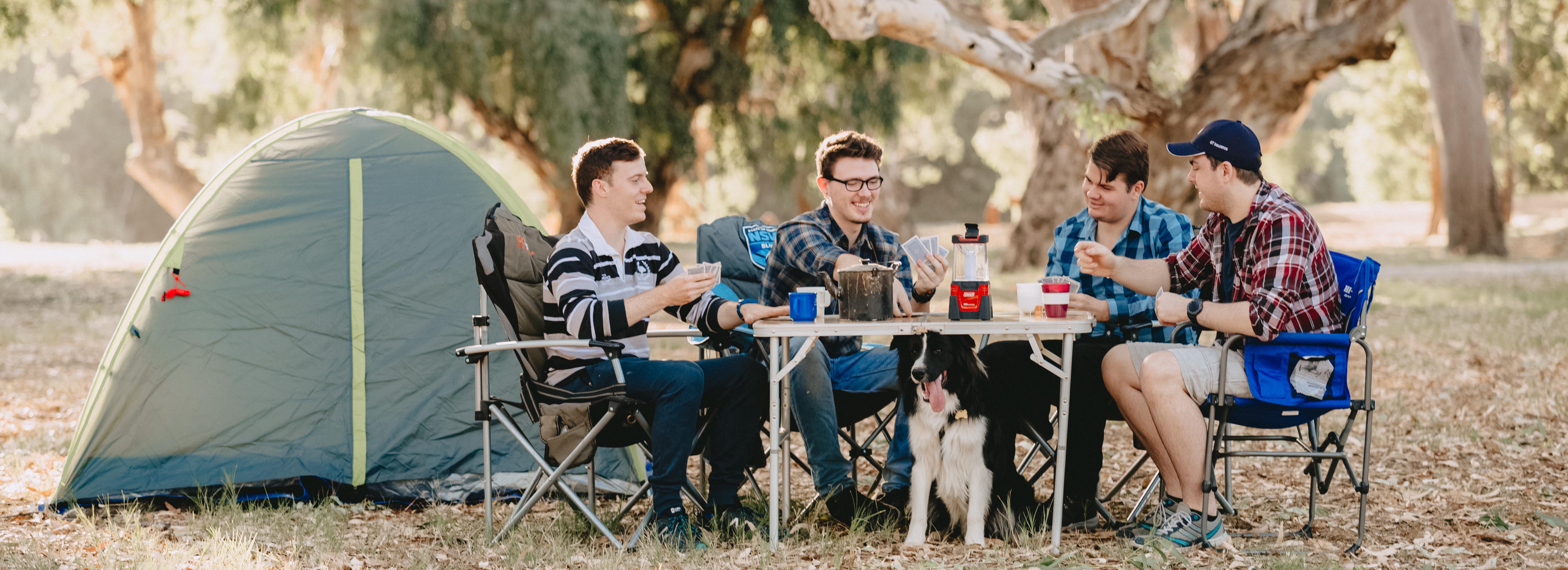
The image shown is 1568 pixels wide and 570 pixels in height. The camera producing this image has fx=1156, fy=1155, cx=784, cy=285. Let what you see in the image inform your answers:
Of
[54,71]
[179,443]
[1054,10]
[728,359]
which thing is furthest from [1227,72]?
[54,71]

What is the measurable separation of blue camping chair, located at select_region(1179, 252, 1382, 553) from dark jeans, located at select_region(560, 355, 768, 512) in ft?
4.08

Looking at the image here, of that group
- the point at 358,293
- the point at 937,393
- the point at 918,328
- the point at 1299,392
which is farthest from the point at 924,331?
the point at 358,293

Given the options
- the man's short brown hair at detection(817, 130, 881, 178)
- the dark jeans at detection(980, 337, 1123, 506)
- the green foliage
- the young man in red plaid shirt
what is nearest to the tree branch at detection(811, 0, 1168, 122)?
the man's short brown hair at detection(817, 130, 881, 178)

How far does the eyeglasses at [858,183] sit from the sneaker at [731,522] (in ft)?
3.19

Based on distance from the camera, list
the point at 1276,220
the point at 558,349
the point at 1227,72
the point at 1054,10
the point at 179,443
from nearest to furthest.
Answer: the point at 1276,220, the point at 558,349, the point at 179,443, the point at 1227,72, the point at 1054,10

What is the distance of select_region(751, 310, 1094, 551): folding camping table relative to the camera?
288 cm

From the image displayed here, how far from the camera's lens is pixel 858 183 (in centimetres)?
339

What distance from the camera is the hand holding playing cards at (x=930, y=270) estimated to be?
316 cm

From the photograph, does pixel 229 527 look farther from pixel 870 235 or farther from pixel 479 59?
pixel 479 59

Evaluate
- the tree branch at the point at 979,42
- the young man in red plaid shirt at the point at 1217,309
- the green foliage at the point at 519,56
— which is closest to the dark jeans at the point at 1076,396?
the young man in red plaid shirt at the point at 1217,309

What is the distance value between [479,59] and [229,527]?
26.6 ft

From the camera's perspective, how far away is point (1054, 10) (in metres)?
10.7

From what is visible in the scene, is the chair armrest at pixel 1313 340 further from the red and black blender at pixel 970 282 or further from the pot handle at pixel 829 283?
the pot handle at pixel 829 283

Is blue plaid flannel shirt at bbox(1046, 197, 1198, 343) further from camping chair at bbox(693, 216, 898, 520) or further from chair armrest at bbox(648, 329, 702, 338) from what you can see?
chair armrest at bbox(648, 329, 702, 338)
